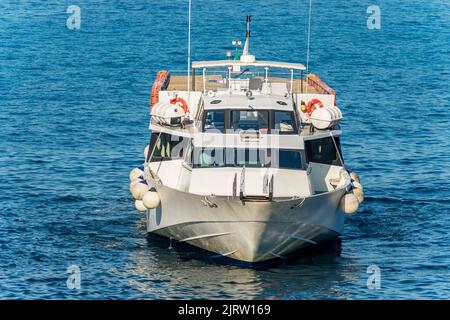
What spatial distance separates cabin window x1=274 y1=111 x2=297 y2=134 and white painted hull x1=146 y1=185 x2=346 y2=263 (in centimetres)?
346

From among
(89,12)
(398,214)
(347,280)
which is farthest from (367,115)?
(89,12)

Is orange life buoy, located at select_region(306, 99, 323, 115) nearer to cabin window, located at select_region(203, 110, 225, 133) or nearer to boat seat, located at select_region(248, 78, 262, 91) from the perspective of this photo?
boat seat, located at select_region(248, 78, 262, 91)

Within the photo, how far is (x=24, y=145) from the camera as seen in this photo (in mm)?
60469

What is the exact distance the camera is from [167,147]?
147 feet

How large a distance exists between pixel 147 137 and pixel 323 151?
20.2 metres

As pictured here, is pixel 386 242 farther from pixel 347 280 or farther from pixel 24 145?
pixel 24 145

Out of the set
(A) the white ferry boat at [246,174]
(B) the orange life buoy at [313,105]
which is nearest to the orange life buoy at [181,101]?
(A) the white ferry boat at [246,174]

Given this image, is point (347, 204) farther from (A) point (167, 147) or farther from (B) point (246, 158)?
(A) point (167, 147)

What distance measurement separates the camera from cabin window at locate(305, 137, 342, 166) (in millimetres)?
44156

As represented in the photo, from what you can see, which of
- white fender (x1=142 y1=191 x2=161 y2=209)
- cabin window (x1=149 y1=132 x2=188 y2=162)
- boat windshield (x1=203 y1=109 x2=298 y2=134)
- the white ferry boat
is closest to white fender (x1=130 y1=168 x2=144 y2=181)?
the white ferry boat

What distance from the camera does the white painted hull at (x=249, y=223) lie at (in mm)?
38031
